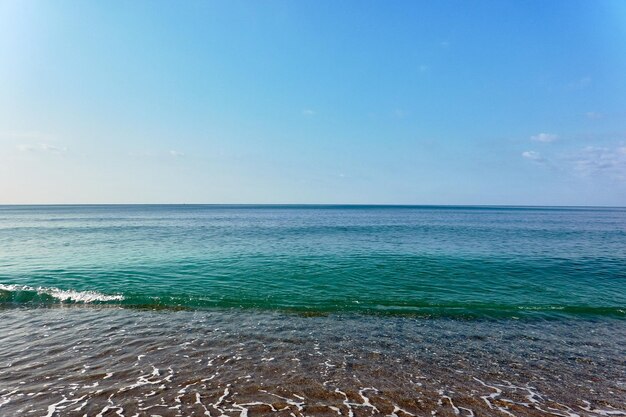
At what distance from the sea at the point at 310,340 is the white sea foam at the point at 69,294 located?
159 mm

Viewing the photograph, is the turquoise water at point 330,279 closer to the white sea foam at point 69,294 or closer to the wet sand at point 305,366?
the white sea foam at point 69,294

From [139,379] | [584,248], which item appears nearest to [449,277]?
[139,379]

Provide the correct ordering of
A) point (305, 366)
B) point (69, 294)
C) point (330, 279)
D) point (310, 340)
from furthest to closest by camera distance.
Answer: point (330, 279) → point (69, 294) → point (310, 340) → point (305, 366)

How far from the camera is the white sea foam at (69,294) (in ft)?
66.5

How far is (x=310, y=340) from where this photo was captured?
14.2 meters

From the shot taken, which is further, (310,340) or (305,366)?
(310,340)

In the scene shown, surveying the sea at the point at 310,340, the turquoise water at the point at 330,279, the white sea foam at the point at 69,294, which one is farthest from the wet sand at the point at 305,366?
the white sea foam at the point at 69,294

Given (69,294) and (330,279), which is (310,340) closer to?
(330,279)

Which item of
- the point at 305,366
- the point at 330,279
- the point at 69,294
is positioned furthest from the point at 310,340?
the point at 69,294

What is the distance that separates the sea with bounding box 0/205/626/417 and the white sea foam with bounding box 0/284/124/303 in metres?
0.16

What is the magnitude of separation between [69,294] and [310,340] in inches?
646

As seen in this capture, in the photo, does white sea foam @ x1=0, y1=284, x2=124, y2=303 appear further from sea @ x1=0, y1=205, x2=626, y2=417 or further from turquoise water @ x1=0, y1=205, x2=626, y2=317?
sea @ x1=0, y1=205, x2=626, y2=417

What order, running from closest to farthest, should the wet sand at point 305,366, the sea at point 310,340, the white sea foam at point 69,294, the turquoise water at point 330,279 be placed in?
1. the wet sand at point 305,366
2. the sea at point 310,340
3. the turquoise water at point 330,279
4. the white sea foam at point 69,294

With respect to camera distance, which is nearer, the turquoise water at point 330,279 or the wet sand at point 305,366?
the wet sand at point 305,366
